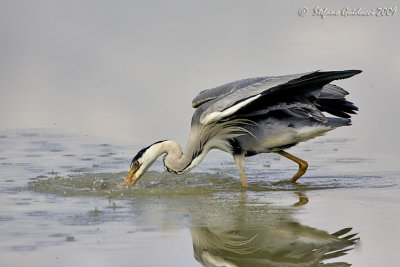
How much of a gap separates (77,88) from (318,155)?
18.1 ft

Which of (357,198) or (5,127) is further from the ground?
(5,127)

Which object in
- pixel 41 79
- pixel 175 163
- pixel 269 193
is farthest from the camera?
pixel 41 79

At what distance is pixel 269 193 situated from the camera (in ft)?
30.6

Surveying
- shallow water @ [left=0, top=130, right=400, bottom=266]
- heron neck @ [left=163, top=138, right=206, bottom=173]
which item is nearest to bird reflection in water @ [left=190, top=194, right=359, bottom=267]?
shallow water @ [left=0, top=130, right=400, bottom=266]

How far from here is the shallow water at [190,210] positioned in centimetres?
643

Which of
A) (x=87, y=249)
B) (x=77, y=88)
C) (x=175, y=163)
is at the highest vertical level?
(x=77, y=88)

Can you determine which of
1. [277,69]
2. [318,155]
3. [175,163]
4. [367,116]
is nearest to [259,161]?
[318,155]

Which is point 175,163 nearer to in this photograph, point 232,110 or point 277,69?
point 232,110

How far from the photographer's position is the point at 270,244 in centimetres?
668

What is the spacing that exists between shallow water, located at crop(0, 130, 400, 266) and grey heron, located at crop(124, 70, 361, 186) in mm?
304

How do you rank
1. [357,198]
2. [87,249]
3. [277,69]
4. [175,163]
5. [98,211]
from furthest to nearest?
[277,69] → [175,163] → [357,198] → [98,211] → [87,249]

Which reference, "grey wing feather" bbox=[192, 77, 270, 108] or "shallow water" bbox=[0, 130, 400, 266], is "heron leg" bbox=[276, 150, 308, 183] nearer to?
"shallow water" bbox=[0, 130, 400, 266]

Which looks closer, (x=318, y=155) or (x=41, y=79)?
(x=318, y=155)

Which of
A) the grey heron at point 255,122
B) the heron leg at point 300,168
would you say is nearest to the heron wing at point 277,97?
the grey heron at point 255,122
